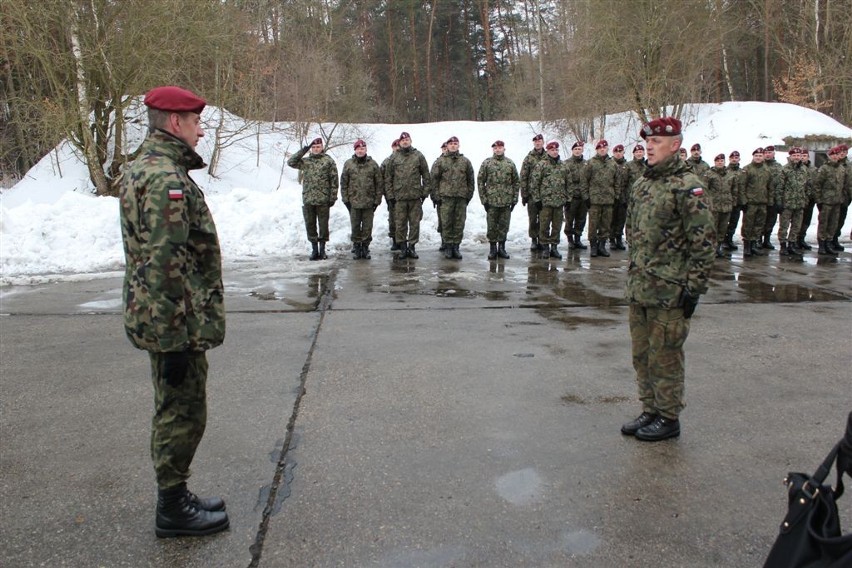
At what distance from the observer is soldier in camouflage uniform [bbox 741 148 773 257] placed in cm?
1270

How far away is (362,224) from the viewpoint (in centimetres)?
1190

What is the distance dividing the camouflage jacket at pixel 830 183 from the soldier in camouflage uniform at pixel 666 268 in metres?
10.5

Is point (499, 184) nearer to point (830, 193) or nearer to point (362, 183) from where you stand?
point (362, 183)

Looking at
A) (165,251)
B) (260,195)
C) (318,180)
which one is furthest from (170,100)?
(260,195)

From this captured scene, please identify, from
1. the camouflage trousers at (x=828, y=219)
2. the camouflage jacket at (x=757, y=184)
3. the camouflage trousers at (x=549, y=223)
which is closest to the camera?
the camouflage trousers at (x=549, y=223)

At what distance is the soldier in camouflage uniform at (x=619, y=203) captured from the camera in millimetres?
12703

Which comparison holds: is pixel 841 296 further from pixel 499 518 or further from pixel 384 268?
pixel 499 518

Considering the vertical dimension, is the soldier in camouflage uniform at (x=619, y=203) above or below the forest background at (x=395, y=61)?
below

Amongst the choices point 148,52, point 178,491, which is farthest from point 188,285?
point 148,52

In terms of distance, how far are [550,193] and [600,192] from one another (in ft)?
3.68

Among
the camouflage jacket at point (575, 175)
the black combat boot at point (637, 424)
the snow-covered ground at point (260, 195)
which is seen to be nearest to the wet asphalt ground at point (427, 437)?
the black combat boot at point (637, 424)

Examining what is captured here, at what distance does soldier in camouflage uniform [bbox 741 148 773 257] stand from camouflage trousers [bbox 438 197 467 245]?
18.1 feet

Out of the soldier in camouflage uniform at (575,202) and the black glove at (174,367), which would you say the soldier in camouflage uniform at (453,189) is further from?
the black glove at (174,367)

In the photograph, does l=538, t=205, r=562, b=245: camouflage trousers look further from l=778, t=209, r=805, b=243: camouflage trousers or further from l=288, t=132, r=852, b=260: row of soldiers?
l=778, t=209, r=805, b=243: camouflage trousers
